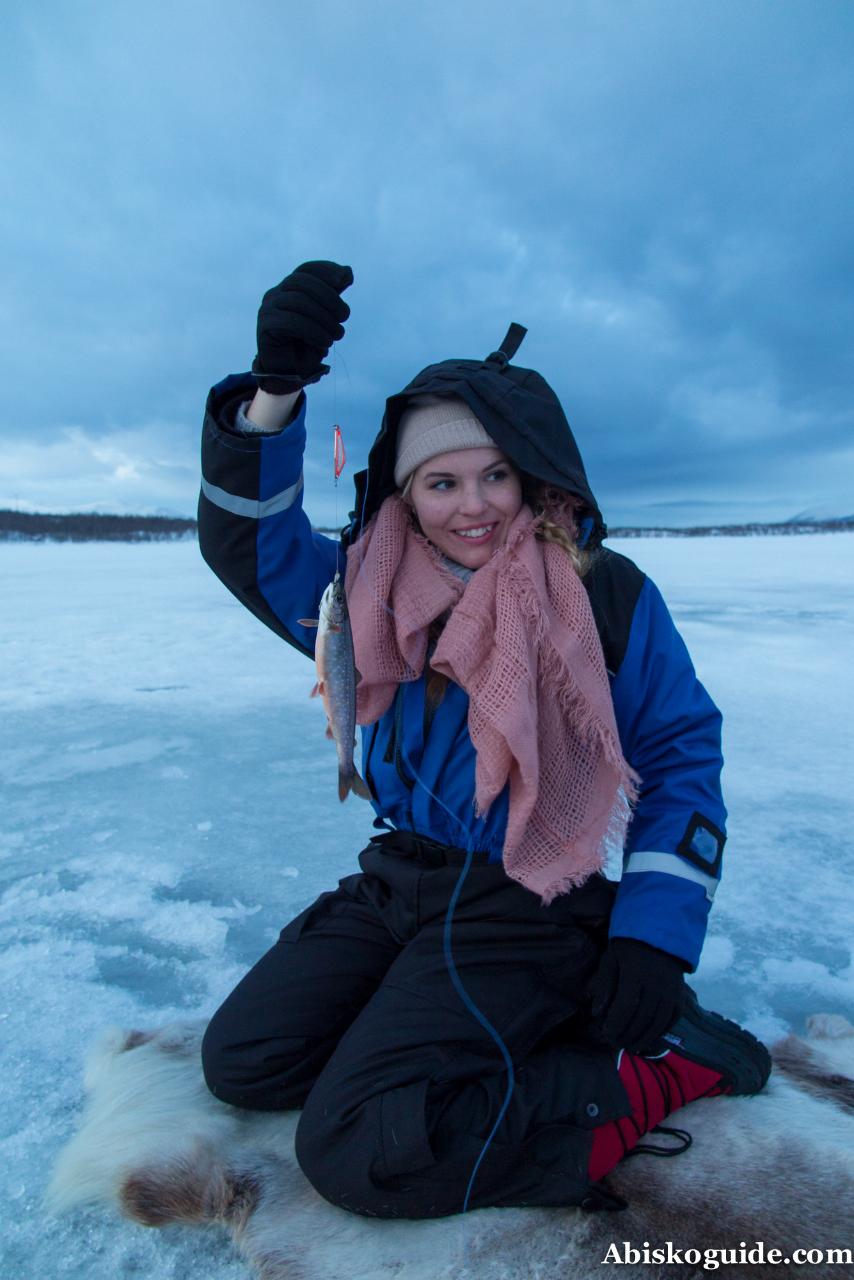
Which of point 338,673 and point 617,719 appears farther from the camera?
point 617,719

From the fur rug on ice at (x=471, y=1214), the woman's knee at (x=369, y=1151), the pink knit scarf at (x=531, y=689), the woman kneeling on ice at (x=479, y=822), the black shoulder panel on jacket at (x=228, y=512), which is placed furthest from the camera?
the black shoulder panel on jacket at (x=228, y=512)

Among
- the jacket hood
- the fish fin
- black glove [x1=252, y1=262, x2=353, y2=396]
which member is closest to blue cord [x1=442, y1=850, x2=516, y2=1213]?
the fish fin

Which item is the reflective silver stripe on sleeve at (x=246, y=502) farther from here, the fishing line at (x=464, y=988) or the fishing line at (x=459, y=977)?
the fishing line at (x=464, y=988)

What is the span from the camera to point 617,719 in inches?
86.4

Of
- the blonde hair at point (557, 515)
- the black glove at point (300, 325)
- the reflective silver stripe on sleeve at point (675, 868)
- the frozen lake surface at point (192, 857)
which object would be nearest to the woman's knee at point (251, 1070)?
the frozen lake surface at point (192, 857)

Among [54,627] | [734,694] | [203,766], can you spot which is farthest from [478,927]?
[54,627]

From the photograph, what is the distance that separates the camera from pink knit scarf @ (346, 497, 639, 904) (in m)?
1.93

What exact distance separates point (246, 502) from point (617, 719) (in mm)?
1230

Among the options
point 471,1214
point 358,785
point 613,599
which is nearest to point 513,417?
point 613,599

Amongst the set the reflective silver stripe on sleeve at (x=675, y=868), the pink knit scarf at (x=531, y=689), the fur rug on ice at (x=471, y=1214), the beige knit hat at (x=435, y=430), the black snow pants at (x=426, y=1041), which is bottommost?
the fur rug on ice at (x=471, y=1214)

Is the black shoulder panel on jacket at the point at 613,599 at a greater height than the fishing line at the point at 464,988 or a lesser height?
greater

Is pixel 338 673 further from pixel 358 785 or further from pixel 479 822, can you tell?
pixel 479 822

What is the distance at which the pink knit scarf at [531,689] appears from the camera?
193cm

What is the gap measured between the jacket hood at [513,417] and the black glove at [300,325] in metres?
0.31
